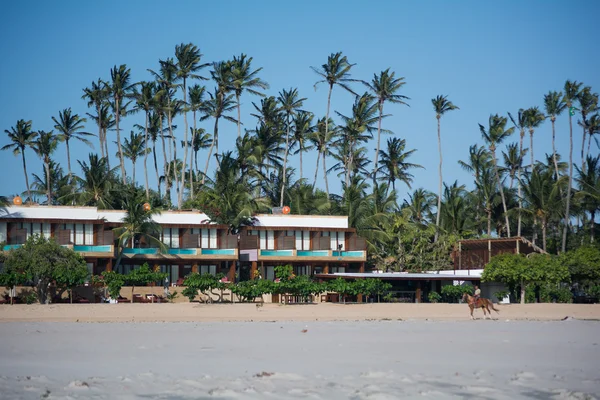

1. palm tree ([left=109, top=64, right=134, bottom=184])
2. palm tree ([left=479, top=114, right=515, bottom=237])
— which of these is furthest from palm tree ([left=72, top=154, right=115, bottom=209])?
palm tree ([left=479, top=114, right=515, bottom=237])

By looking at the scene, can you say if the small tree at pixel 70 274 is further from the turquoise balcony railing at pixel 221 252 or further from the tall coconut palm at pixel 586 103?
the tall coconut palm at pixel 586 103

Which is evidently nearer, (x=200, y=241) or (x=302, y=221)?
(x=200, y=241)

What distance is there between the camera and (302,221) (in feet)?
198

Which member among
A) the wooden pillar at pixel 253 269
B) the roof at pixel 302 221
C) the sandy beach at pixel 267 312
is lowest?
the sandy beach at pixel 267 312

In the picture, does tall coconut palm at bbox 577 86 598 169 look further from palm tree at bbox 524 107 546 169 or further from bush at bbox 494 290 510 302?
bush at bbox 494 290 510 302

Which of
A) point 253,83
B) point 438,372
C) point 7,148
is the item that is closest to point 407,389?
point 438,372

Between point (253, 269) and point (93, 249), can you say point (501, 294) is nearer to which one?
point (253, 269)

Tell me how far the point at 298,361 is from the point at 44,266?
93.6ft

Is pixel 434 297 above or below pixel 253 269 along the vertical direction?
below

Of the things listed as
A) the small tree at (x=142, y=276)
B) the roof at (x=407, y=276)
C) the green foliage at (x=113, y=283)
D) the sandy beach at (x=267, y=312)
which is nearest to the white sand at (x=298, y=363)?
the sandy beach at (x=267, y=312)

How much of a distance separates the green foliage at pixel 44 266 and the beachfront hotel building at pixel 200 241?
7.95 m

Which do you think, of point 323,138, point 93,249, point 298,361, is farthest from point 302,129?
point 298,361

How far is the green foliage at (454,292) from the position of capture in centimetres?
4803

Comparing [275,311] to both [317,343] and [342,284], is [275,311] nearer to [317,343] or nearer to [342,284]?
[342,284]
